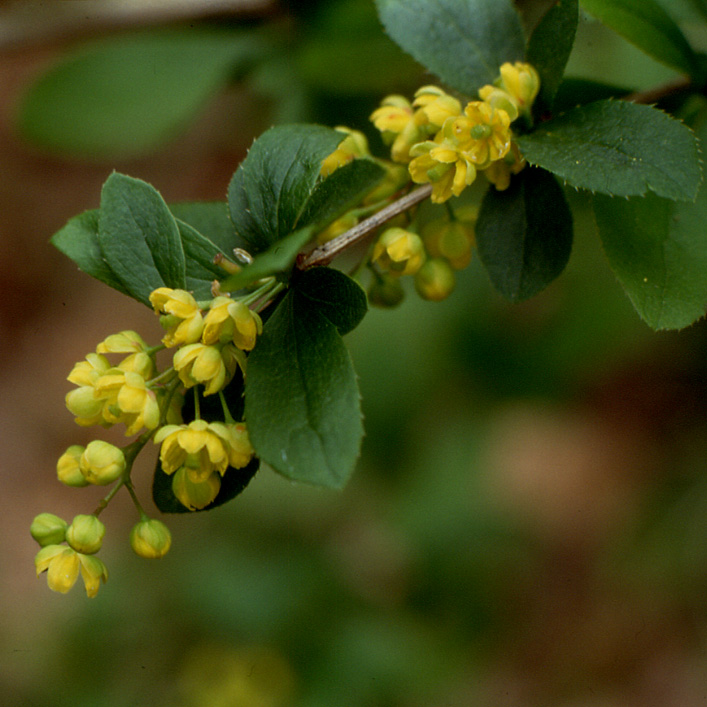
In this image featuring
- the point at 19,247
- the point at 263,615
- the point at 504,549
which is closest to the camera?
the point at 263,615

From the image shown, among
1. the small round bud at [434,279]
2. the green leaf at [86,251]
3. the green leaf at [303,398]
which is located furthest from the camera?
the small round bud at [434,279]

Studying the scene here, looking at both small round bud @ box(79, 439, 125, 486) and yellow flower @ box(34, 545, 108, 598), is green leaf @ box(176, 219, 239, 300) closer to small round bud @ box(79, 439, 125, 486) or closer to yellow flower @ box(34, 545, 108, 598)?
small round bud @ box(79, 439, 125, 486)

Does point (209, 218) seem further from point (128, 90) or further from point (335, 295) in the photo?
point (128, 90)

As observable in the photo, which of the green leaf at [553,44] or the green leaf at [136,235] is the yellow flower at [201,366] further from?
the green leaf at [553,44]

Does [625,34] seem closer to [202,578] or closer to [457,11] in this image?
[457,11]

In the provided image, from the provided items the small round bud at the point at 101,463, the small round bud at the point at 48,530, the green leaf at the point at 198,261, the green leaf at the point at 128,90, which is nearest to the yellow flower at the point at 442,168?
the green leaf at the point at 198,261

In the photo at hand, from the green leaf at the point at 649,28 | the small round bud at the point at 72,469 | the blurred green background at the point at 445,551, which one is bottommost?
the blurred green background at the point at 445,551

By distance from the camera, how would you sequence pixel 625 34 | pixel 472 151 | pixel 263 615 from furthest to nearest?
pixel 263 615, pixel 625 34, pixel 472 151

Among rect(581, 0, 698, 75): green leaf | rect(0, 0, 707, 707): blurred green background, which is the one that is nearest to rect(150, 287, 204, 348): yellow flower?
rect(581, 0, 698, 75): green leaf

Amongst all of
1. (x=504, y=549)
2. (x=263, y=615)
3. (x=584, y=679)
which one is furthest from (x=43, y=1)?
(x=584, y=679)
